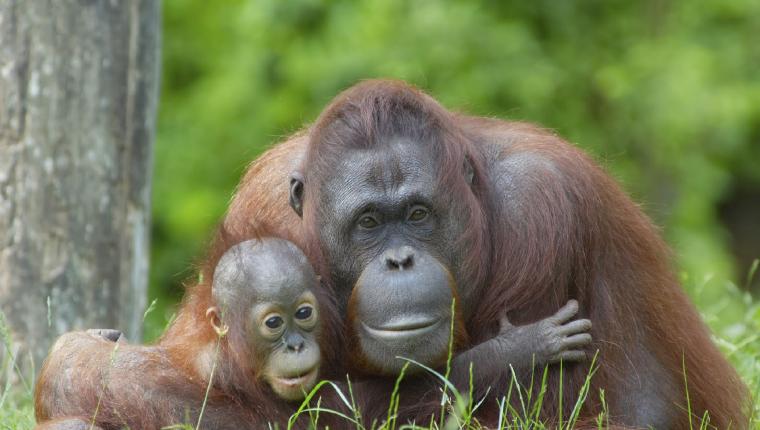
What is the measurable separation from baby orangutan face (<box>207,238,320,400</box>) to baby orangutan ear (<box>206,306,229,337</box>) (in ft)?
0.11

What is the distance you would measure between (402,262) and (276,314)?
49 centimetres

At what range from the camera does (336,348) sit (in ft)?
15.1

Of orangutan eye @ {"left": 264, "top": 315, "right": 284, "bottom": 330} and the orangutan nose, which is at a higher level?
the orangutan nose

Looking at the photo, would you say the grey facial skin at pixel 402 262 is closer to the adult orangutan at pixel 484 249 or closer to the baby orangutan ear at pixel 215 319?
the adult orangutan at pixel 484 249

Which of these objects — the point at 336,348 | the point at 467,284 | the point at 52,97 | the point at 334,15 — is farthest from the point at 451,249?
the point at 334,15

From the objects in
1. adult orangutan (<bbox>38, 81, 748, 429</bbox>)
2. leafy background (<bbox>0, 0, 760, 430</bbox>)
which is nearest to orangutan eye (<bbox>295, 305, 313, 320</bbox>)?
adult orangutan (<bbox>38, 81, 748, 429</bbox>)

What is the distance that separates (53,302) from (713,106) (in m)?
7.01

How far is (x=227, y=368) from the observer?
4.60 metres

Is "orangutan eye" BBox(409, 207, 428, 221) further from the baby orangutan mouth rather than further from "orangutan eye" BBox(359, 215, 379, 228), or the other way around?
the baby orangutan mouth

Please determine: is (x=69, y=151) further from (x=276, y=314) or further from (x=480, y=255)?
(x=480, y=255)

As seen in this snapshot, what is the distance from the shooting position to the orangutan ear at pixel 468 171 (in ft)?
15.5

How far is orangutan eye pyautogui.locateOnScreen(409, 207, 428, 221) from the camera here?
4.56 meters

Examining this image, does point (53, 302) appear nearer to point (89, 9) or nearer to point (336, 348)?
point (89, 9)

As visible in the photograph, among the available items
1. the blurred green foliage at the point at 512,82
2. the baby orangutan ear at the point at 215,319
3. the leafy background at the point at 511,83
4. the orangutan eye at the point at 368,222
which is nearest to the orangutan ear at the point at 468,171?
the orangutan eye at the point at 368,222
